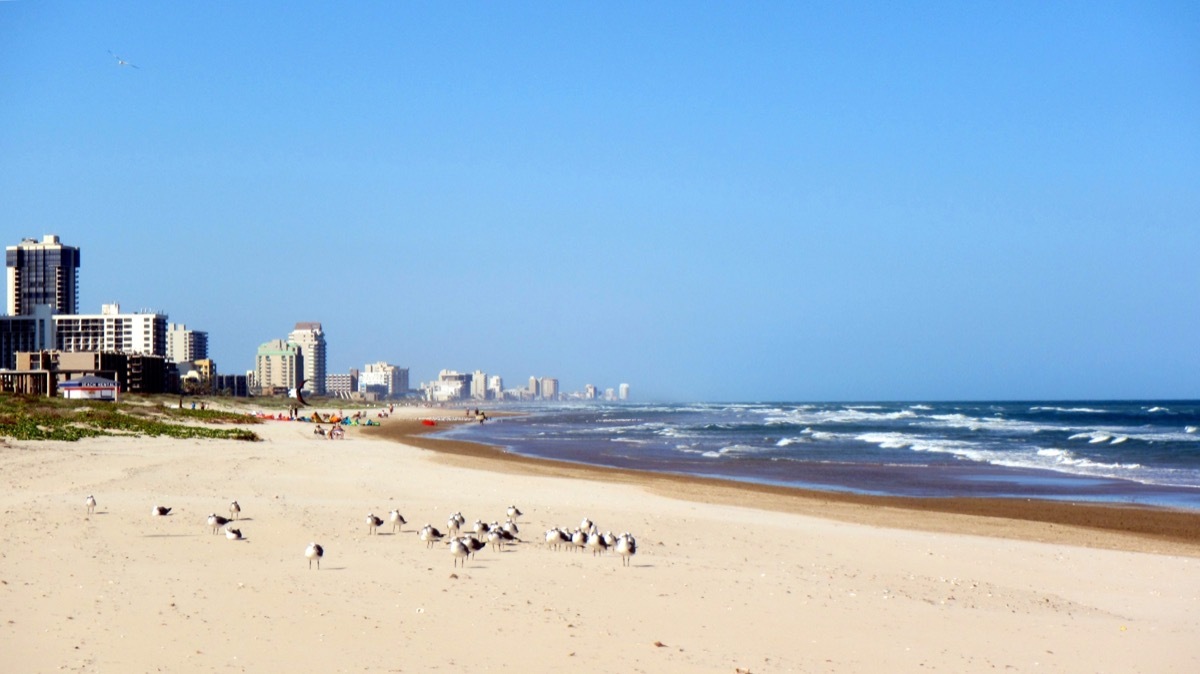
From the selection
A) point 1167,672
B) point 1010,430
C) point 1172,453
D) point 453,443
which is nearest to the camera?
point 1167,672

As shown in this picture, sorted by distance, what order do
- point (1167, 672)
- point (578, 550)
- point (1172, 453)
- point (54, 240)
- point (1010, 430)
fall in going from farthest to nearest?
point (54, 240)
point (1010, 430)
point (1172, 453)
point (578, 550)
point (1167, 672)

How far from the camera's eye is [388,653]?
23.1 ft

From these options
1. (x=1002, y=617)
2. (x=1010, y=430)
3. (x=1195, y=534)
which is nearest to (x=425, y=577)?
(x=1002, y=617)

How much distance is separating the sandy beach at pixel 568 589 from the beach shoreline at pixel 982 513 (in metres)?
0.15

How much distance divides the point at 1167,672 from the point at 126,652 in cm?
731

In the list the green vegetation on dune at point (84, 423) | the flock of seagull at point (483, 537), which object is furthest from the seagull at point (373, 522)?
the green vegetation on dune at point (84, 423)

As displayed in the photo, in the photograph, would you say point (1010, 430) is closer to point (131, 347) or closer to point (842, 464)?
point (842, 464)

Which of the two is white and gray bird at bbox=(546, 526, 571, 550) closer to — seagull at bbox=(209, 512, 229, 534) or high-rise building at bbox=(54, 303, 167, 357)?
seagull at bbox=(209, 512, 229, 534)

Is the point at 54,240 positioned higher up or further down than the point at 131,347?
higher up

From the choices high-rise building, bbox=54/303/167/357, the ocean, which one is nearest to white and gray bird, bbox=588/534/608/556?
the ocean

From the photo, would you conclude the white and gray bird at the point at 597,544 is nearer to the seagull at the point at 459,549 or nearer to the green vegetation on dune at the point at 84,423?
the seagull at the point at 459,549

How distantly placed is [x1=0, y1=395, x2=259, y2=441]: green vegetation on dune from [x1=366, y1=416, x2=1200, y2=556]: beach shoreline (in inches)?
517

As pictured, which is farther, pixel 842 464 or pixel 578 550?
pixel 842 464

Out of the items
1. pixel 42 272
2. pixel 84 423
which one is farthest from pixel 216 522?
pixel 42 272
